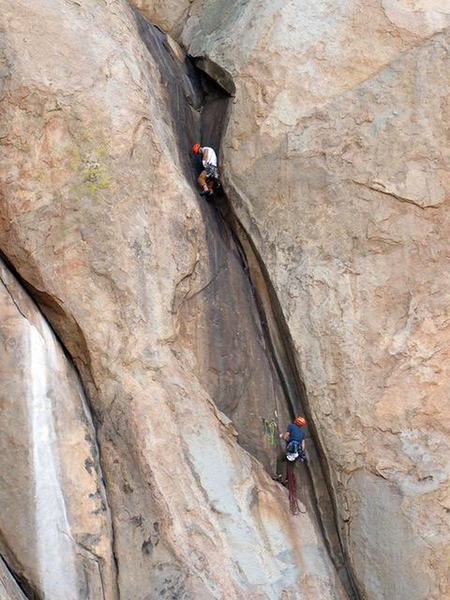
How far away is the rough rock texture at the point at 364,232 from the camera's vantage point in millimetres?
10359

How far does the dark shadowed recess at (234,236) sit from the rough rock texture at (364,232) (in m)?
0.24

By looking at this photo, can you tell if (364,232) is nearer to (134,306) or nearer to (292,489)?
(134,306)

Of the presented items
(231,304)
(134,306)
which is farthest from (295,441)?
(134,306)

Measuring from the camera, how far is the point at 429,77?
36.4 ft

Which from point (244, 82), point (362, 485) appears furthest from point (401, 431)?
point (244, 82)

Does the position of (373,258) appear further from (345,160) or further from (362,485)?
(362,485)

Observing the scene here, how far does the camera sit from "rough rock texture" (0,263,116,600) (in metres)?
9.42

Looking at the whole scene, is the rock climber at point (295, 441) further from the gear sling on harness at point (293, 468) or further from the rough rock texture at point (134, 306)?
the rough rock texture at point (134, 306)

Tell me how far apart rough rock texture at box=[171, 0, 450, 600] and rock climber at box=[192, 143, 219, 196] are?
0.18 metres

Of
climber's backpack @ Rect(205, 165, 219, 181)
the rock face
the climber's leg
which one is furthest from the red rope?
climber's backpack @ Rect(205, 165, 219, 181)

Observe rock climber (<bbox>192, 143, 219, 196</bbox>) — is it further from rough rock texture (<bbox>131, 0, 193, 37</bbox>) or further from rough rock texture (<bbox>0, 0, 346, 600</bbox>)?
rough rock texture (<bbox>131, 0, 193, 37</bbox>)

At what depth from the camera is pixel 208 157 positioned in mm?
11516

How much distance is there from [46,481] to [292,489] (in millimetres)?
3153

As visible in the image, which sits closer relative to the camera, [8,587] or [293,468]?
[8,587]
